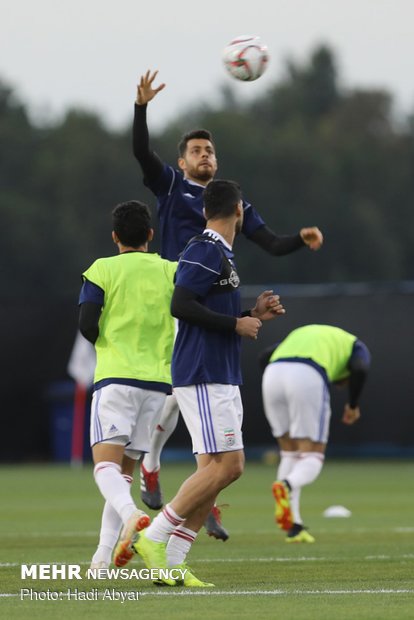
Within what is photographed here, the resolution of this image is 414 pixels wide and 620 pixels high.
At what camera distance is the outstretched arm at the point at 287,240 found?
10.3 metres

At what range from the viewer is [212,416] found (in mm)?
9219

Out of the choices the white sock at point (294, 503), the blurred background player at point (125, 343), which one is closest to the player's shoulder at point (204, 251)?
the blurred background player at point (125, 343)

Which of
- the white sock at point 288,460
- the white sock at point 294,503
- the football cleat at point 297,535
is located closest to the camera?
the football cleat at point 297,535

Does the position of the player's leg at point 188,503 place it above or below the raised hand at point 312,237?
below

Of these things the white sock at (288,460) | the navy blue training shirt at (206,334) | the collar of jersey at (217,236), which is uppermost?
the collar of jersey at (217,236)

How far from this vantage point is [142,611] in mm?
7832

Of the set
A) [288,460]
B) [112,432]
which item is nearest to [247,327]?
[112,432]

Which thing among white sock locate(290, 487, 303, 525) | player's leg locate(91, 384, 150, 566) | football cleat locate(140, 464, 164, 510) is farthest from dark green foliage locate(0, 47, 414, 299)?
player's leg locate(91, 384, 150, 566)

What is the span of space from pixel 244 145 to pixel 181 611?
8509 cm

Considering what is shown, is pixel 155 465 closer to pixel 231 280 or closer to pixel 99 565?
pixel 99 565

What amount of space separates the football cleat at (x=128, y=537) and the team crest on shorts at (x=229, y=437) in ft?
2.10

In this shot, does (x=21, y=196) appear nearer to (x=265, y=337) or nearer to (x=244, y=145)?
(x=244, y=145)

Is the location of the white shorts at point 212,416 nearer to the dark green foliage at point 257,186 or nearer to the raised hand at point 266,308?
the raised hand at point 266,308

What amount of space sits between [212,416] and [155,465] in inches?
102
